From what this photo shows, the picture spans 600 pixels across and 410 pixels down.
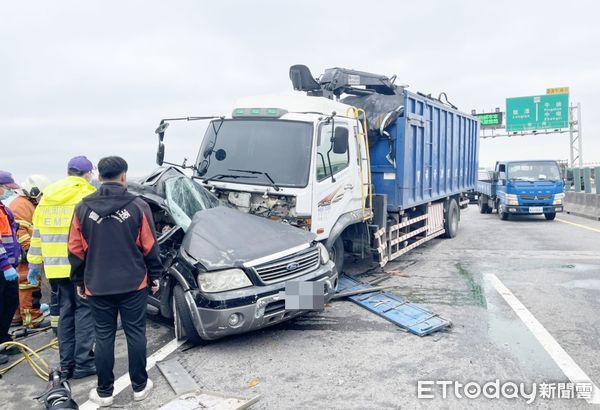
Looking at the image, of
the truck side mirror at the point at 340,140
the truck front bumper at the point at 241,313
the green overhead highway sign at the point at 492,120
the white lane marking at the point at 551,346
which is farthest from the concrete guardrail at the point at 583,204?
the truck front bumper at the point at 241,313

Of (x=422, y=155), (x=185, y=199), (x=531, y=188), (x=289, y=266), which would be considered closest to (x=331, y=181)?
(x=289, y=266)

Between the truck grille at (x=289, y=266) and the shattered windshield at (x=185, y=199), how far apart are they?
1040 millimetres

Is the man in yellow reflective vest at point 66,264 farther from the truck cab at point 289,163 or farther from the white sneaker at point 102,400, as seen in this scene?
the truck cab at point 289,163

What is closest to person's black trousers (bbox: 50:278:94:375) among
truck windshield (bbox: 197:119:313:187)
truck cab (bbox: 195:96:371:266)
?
truck cab (bbox: 195:96:371:266)

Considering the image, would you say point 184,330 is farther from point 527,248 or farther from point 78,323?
point 527,248

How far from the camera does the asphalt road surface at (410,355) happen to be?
140 inches

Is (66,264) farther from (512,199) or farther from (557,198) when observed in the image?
(557,198)

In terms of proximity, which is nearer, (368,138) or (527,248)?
(368,138)

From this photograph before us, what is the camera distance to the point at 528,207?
1496 cm

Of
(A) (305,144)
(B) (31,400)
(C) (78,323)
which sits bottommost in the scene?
(B) (31,400)

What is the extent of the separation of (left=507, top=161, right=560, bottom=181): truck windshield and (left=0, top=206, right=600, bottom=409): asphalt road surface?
8.95 m

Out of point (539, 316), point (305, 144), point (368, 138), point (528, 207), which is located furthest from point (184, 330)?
point (528, 207)

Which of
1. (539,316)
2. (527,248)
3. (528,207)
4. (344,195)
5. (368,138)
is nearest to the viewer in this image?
(539,316)

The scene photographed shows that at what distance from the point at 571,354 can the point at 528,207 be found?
11.9 metres
